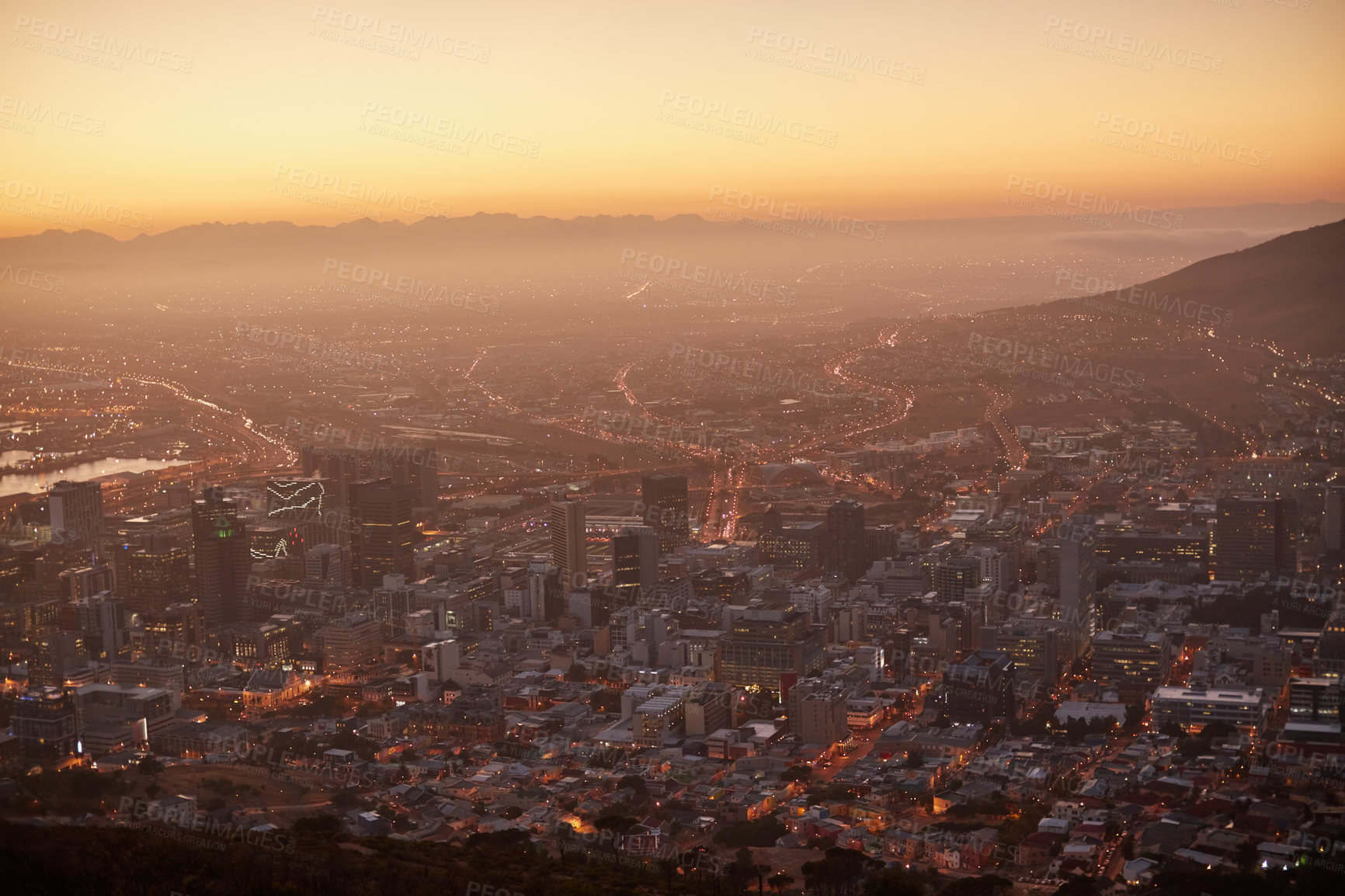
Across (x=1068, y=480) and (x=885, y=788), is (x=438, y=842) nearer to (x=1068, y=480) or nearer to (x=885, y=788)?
(x=885, y=788)

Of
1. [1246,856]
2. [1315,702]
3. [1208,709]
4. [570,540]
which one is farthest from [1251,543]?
[1246,856]

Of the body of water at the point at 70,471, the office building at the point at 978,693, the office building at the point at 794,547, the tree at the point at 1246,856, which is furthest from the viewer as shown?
the body of water at the point at 70,471

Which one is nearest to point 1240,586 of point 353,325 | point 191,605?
point 191,605

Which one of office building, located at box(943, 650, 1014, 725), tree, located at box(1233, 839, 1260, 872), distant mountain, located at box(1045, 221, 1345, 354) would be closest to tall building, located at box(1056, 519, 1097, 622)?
office building, located at box(943, 650, 1014, 725)

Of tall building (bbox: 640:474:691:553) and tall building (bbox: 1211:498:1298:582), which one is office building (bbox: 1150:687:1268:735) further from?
tall building (bbox: 640:474:691:553)

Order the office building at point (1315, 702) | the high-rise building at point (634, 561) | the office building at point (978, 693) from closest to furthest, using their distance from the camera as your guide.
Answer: the office building at point (1315, 702) < the office building at point (978, 693) < the high-rise building at point (634, 561)

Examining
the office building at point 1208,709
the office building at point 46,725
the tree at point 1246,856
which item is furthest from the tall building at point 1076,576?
the office building at point 46,725

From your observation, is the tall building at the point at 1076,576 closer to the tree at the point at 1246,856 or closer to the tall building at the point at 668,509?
the tall building at the point at 668,509
